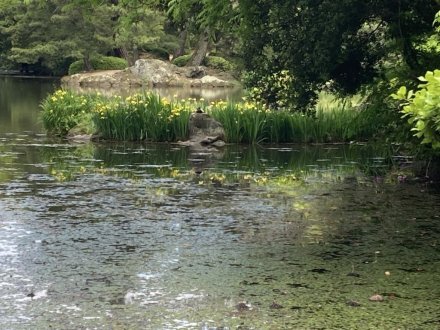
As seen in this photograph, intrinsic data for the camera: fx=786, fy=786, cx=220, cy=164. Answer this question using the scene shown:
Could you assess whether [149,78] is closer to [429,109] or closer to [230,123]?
[230,123]

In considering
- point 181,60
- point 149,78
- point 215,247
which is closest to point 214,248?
point 215,247

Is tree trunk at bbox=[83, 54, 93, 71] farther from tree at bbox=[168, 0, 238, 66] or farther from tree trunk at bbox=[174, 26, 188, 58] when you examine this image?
tree at bbox=[168, 0, 238, 66]

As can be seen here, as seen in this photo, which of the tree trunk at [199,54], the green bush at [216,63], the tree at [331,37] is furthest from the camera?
the green bush at [216,63]

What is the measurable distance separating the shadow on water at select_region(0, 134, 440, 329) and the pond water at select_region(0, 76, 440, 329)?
0.04 feet

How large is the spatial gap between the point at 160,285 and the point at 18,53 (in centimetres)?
4041

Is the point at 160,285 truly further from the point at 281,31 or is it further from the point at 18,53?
the point at 18,53

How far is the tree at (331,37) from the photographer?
9.12 metres

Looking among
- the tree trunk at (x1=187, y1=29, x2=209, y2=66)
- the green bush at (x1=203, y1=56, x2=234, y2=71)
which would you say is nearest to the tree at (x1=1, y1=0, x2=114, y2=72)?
the tree trunk at (x1=187, y1=29, x2=209, y2=66)

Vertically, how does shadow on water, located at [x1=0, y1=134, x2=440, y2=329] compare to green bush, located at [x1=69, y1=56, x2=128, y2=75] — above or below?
below

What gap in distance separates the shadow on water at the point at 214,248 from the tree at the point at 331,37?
4.37 feet

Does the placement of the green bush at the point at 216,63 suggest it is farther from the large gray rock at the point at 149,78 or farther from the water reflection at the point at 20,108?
the water reflection at the point at 20,108

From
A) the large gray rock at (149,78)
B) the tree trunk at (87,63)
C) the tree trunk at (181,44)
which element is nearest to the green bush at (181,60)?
the tree trunk at (181,44)

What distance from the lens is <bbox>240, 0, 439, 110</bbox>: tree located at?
29.9 ft

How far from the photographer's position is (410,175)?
10.2 meters
